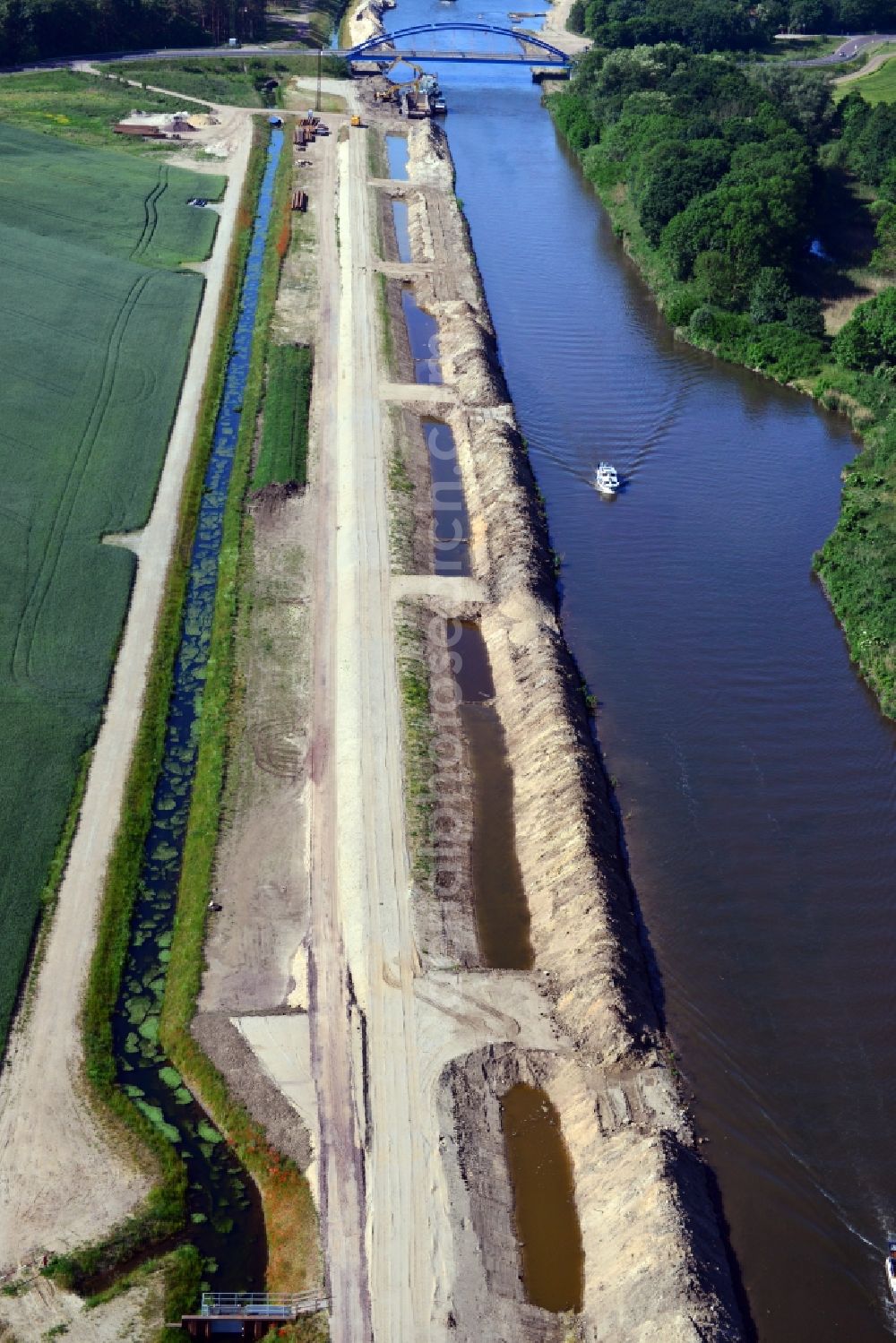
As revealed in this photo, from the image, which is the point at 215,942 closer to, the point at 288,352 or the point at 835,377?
the point at 288,352

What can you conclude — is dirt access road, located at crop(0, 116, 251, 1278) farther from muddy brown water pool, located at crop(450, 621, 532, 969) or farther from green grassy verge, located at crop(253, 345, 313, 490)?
green grassy verge, located at crop(253, 345, 313, 490)

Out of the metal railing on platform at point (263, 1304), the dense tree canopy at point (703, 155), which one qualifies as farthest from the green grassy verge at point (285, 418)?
the metal railing on platform at point (263, 1304)

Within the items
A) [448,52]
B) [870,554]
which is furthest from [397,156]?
[870,554]

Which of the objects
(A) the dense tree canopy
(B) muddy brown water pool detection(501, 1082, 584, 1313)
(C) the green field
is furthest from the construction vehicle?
(B) muddy brown water pool detection(501, 1082, 584, 1313)

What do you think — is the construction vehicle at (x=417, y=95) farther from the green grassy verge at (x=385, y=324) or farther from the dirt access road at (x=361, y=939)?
the dirt access road at (x=361, y=939)

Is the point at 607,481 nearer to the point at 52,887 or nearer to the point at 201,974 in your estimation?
the point at 52,887
